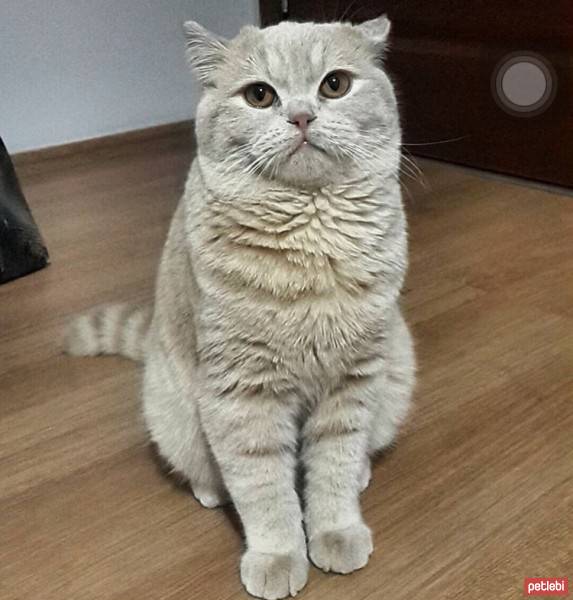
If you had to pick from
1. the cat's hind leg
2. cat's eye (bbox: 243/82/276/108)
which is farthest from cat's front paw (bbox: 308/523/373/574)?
cat's eye (bbox: 243/82/276/108)

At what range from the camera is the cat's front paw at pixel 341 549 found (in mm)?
995

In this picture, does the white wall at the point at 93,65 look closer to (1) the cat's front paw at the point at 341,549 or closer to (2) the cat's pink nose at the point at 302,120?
(2) the cat's pink nose at the point at 302,120

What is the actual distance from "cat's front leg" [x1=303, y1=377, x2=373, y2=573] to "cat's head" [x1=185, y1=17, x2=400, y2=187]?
0.30m

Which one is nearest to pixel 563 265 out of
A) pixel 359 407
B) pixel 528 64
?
pixel 528 64

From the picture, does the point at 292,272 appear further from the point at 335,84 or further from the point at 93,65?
the point at 93,65

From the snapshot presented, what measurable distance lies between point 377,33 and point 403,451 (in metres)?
0.64

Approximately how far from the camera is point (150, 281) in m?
1.88

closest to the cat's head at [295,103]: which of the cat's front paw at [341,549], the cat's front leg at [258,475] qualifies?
the cat's front leg at [258,475]

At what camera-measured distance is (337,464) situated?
1.03 meters

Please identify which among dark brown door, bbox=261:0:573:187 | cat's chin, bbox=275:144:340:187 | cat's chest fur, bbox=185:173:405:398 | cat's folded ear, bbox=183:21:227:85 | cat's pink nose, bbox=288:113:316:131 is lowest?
dark brown door, bbox=261:0:573:187

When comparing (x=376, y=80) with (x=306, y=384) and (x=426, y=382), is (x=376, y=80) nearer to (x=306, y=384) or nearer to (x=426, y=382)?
(x=306, y=384)

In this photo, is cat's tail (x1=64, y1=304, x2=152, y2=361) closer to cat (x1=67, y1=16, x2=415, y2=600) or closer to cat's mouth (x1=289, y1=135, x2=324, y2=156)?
cat (x1=67, y1=16, x2=415, y2=600)

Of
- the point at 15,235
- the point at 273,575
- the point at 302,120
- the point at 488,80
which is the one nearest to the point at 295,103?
the point at 302,120

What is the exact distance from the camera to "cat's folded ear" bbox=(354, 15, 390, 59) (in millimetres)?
1029
